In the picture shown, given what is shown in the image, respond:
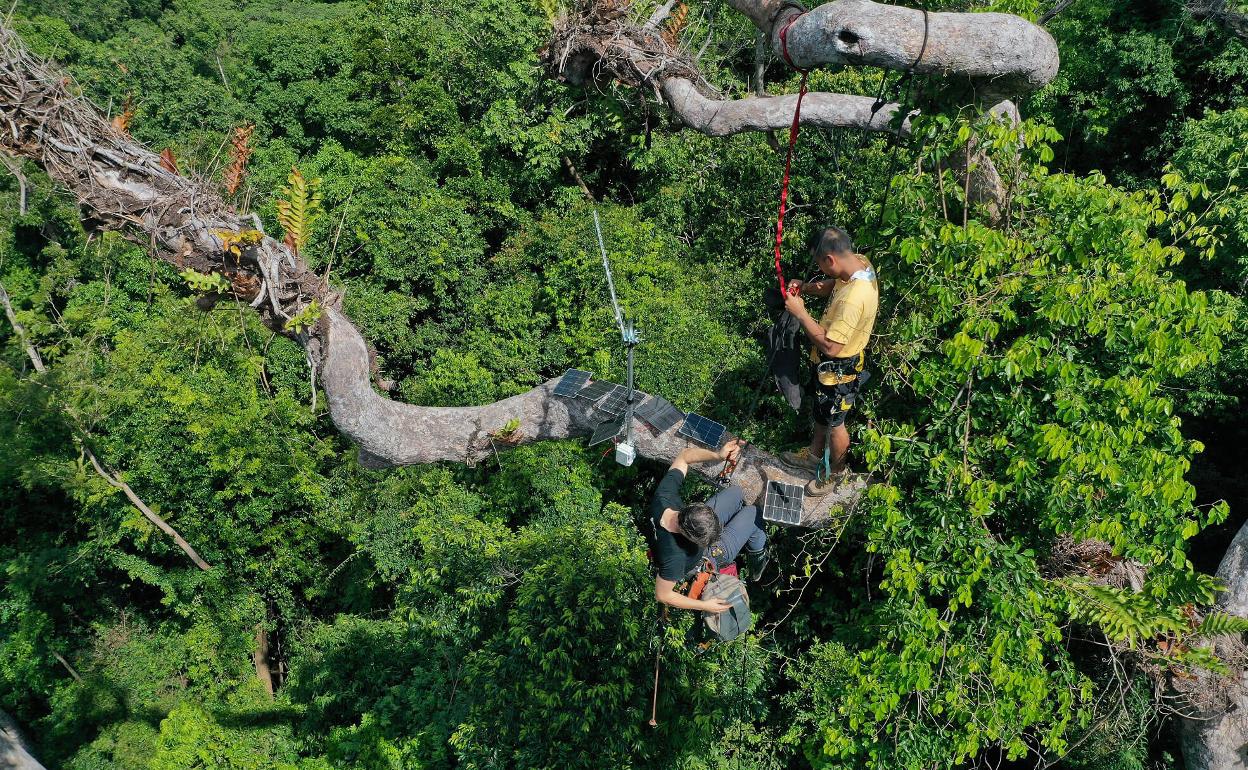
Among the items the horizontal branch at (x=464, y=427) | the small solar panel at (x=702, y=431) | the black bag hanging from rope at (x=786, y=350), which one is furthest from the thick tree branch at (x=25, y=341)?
the black bag hanging from rope at (x=786, y=350)

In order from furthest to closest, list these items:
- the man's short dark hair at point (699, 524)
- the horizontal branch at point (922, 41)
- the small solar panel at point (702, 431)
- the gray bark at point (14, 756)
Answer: the gray bark at point (14, 756)
the small solar panel at point (702, 431)
the man's short dark hair at point (699, 524)
the horizontal branch at point (922, 41)

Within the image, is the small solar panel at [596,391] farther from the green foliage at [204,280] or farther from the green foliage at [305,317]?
the green foliage at [204,280]

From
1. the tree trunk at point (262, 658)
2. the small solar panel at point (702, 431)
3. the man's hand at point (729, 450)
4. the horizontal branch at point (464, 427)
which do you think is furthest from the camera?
the tree trunk at point (262, 658)

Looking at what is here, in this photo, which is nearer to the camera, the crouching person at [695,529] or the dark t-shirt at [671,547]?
the crouching person at [695,529]

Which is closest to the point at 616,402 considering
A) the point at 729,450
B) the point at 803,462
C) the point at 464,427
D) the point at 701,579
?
the point at 729,450

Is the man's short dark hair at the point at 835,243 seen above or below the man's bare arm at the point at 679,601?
above

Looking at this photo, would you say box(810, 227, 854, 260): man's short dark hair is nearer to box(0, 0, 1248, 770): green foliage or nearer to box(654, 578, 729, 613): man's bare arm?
box(0, 0, 1248, 770): green foliage
